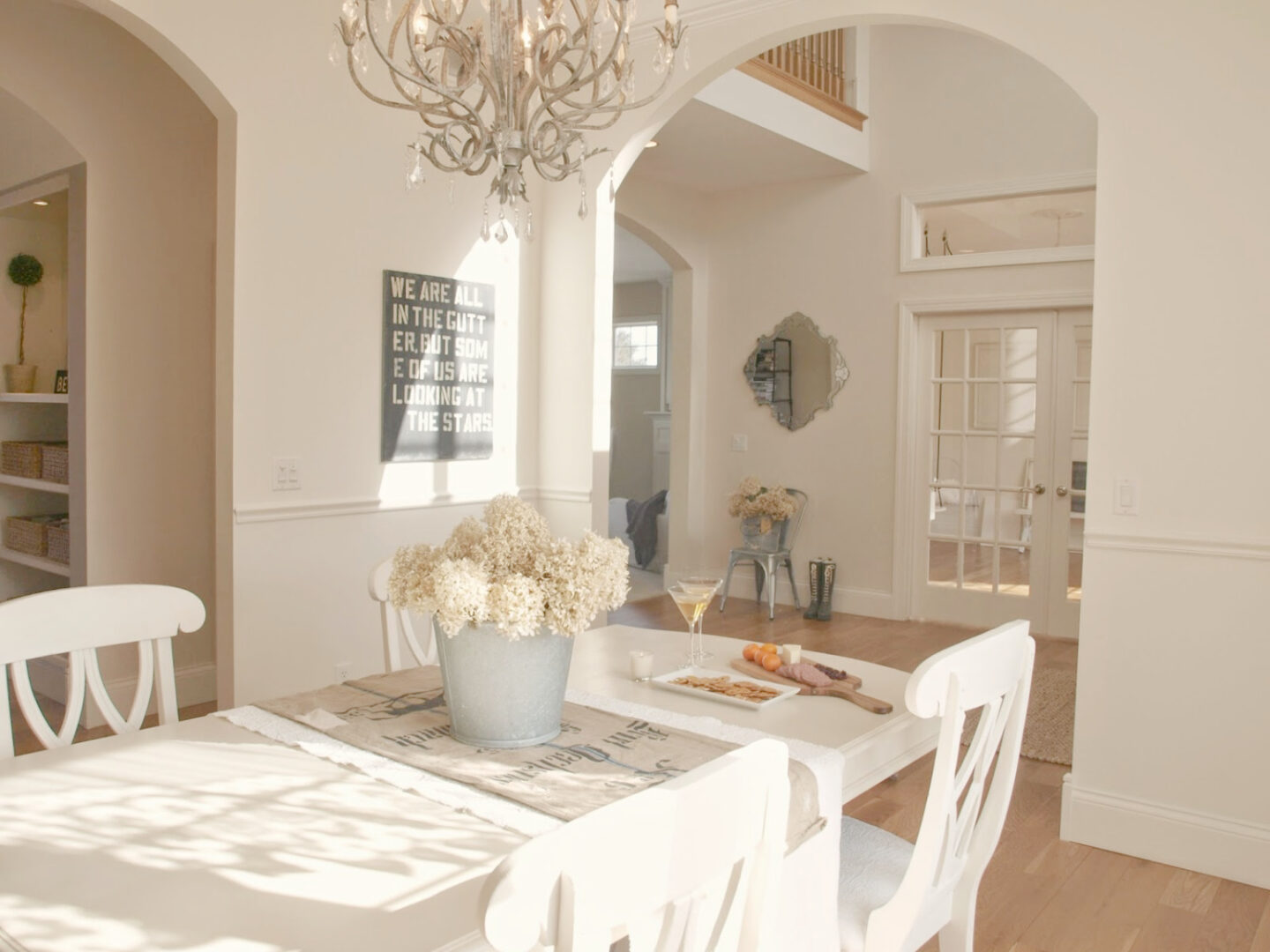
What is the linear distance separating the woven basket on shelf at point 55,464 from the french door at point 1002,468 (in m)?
4.61

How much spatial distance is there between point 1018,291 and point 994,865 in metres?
3.85

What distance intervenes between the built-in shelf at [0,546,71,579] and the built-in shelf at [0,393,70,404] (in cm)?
66

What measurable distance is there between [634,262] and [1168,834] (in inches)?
294

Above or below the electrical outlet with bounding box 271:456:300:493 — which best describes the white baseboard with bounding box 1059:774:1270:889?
below

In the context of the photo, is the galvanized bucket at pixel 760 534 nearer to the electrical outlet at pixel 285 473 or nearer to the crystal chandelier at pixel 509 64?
the electrical outlet at pixel 285 473

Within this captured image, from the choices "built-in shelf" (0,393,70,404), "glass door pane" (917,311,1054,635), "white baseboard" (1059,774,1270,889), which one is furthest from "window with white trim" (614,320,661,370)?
"white baseboard" (1059,774,1270,889)

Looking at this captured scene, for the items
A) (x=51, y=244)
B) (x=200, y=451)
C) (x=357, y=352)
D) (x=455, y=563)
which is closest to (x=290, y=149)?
(x=357, y=352)

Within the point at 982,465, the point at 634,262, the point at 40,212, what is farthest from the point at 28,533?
the point at 634,262

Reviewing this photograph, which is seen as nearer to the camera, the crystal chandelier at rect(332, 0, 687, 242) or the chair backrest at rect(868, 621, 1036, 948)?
the chair backrest at rect(868, 621, 1036, 948)

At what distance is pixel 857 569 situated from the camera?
6555 mm

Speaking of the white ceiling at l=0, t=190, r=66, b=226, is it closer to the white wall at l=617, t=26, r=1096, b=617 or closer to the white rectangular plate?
the white wall at l=617, t=26, r=1096, b=617

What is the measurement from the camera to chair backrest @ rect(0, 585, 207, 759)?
1.75m

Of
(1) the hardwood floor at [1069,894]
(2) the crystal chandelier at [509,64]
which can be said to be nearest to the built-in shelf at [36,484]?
(2) the crystal chandelier at [509,64]

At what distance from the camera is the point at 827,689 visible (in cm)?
199
